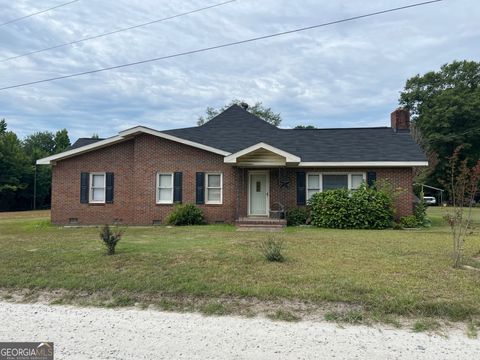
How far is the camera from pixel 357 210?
550 inches

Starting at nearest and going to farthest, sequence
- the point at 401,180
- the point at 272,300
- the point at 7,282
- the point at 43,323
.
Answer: the point at 43,323 → the point at 272,300 → the point at 7,282 → the point at 401,180

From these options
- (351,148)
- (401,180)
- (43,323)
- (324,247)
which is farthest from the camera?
(351,148)

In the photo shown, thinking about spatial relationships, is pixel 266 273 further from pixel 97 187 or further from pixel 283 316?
pixel 97 187

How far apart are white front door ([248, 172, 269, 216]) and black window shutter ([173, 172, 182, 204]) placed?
2997 millimetres

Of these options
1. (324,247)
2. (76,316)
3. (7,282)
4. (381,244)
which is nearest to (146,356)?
(76,316)

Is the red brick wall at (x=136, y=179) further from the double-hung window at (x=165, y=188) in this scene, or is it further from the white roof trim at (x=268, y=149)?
the white roof trim at (x=268, y=149)

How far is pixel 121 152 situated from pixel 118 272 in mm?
11004

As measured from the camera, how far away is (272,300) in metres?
4.95

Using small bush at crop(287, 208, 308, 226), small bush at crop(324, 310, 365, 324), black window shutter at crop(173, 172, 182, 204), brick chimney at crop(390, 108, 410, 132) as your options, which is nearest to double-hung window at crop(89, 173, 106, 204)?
black window shutter at crop(173, 172, 182, 204)

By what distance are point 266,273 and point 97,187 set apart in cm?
1267

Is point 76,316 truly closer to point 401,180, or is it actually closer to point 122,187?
point 122,187

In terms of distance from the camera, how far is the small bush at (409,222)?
1451cm

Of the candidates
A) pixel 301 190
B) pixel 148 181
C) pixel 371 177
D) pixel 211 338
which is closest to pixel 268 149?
pixel 301 190

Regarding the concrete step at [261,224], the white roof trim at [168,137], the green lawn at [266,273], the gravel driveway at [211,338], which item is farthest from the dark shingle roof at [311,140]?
the gravel driveway at [211,338]
